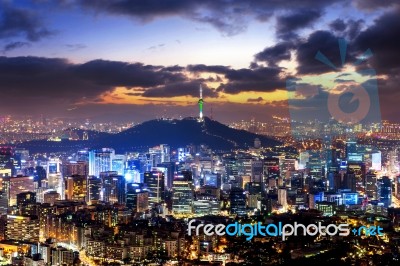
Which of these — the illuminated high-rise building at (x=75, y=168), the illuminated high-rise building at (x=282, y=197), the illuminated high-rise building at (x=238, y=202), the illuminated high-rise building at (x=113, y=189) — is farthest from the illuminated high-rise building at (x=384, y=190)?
the illuminated high-rise building at (x=75, y=168)

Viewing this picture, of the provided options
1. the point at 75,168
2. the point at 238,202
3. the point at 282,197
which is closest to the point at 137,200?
the point at 238,202

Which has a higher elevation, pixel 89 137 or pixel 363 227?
pixel 89 137

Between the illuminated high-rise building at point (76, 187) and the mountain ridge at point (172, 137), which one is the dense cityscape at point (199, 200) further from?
the mountain ridge at point (172, 137)

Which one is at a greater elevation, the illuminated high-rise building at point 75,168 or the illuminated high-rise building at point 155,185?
the illuminated high-rise building at point 75,168

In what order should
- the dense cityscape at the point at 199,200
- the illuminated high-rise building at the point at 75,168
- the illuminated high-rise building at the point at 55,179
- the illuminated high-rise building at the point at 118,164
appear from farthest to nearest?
the illuminated high-rise building at the point at 118,164 → the illuminated high-rise building at the point at 75,168 → the illuminated high-rise building at the point at 55,179 → the dense cityscape at the point at 199,200

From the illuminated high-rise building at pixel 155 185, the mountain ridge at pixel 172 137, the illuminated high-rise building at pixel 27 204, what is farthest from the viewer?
the mountain ridge at pixel 172 137

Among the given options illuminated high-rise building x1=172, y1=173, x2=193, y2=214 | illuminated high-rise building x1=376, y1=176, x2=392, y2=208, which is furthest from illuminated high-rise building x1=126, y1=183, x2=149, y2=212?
illuminated high-rise building x1=376, y1=176, x2=392, y2=208

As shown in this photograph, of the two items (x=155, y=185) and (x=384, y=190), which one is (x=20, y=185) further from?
(x=384, y=190)

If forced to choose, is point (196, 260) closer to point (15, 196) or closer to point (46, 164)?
point (15, 196)

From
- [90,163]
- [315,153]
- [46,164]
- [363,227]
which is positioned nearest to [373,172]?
[315,153]
